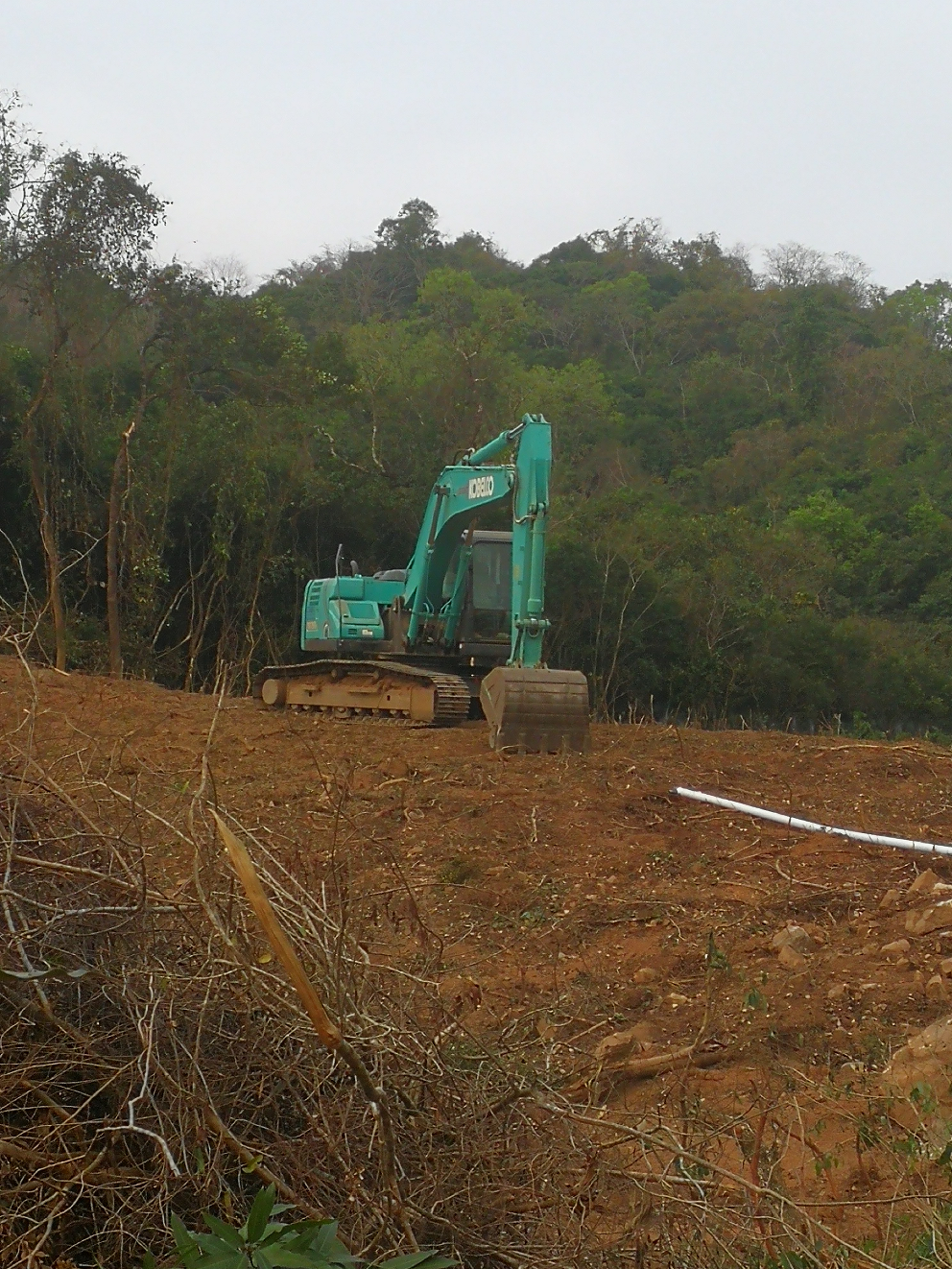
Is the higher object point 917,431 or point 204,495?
point 917,431

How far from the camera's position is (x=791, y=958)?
5.60 metres

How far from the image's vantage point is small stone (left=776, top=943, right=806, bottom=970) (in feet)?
18.2

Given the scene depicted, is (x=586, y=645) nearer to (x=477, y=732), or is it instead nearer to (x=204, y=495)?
(x=204, y=495)

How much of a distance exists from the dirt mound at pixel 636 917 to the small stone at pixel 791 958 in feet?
0.13

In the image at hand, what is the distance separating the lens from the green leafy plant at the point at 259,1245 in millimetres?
2262

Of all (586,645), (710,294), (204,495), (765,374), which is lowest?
(586,645)

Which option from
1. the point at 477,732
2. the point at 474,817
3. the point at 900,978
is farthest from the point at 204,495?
the point at 900,978

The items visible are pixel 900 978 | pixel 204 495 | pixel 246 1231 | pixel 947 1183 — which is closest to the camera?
pixel 246 1231

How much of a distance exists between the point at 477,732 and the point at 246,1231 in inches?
403

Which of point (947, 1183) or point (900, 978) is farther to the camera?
point (900, 978)

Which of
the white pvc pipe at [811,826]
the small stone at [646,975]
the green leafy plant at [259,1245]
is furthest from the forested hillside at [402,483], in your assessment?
the green leafy plant at [259,1245]

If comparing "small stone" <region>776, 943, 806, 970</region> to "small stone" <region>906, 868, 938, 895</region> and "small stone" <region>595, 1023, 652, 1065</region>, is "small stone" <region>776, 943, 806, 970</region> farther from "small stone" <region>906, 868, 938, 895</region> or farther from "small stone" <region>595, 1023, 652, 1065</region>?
"small stone" <region>906, 868, 938, 895</region>

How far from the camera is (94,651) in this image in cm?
2109

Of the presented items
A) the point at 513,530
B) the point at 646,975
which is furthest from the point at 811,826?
the point at 513,530
